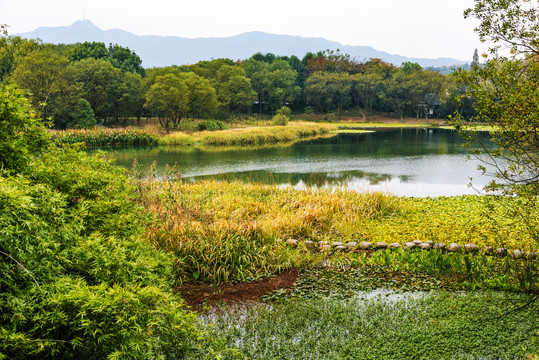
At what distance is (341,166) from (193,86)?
2543cm

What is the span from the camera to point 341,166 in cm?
2134

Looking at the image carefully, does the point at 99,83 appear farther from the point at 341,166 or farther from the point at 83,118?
the point at 341,166

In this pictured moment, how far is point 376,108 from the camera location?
226 ft

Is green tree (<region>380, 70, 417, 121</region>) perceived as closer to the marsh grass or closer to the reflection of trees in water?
the reflection of trees in water

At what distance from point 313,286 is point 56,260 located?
13.6 feet

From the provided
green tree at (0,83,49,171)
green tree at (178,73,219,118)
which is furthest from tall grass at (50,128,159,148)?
green tree at (0,83,49,171)

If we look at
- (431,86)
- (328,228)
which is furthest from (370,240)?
(431,86)

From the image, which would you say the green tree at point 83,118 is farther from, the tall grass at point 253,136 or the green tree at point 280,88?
the green tree at point 280,88

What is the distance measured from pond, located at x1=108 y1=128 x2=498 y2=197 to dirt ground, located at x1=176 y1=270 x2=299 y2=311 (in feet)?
22.6

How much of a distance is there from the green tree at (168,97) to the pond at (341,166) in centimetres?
898

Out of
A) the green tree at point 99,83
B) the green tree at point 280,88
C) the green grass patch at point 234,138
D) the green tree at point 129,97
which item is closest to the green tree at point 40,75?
the green tree at point 99,83

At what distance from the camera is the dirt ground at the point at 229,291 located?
5.55 meters

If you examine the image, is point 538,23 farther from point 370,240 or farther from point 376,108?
point 376,108

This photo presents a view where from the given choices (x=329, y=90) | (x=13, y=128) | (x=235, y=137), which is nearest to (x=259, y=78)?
(x=329, y=90)
